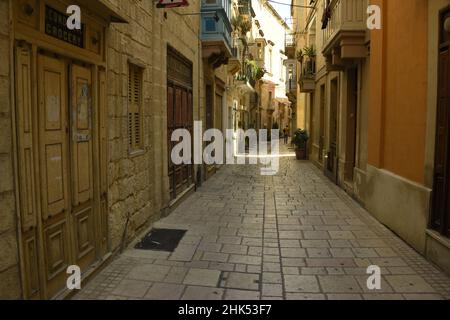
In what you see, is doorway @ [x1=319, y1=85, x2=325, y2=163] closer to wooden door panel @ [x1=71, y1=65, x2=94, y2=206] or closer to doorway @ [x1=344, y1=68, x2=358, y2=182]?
doorway @ [x1=344, y1=68, x2=358, y2=182]

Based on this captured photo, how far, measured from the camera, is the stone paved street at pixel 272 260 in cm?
430

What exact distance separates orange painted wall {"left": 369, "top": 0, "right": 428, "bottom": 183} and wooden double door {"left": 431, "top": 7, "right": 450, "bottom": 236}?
0.45 m

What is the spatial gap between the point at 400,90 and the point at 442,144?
70.0 inches

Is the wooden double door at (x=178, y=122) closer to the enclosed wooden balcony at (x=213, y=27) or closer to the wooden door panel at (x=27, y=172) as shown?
the enclosed wooden balcony at (x=213, y=27)

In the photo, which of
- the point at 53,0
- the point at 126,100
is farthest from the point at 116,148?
the point at 53,0

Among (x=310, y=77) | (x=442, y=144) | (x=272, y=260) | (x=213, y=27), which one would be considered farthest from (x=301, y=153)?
(x=272, y=260)

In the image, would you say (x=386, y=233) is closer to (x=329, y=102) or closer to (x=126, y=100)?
(x=126, y=100)

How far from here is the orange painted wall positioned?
19.0ft

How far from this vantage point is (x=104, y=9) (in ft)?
14.6

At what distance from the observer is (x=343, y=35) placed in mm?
9398

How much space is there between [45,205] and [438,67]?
16.0 ft

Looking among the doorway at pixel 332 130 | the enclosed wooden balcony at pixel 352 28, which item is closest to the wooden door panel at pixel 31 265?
the enclosed wooden balcony at pixel 352 28

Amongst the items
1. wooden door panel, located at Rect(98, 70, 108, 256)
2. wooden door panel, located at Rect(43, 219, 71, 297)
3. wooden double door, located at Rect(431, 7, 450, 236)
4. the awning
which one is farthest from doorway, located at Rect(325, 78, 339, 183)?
wooden door panel, located at Rect(43, 219, 71, 297)

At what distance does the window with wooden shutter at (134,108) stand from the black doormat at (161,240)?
137 cm
